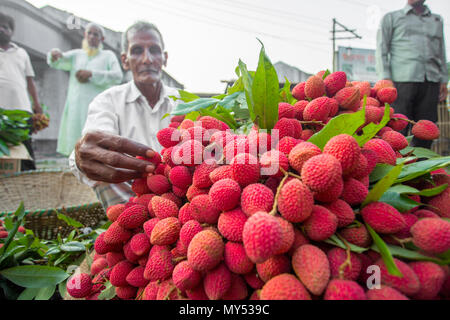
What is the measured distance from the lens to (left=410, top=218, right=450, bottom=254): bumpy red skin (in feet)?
1.25

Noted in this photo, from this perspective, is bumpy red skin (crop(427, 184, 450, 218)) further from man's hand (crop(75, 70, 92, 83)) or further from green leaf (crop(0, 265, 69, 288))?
man's hand (crop(75, 70, 92, 83))

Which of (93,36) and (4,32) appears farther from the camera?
(93,36)

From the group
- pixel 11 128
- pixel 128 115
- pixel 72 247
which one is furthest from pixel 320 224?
pixel 11 128

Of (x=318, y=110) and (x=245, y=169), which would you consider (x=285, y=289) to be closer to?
(x=245, y=169)

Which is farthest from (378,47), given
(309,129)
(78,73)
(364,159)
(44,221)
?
(78,73)

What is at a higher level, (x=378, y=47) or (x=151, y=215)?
(x=378, y=47)

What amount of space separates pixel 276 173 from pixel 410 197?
263 millimetres

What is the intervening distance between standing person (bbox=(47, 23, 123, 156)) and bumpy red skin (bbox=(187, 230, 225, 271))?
10.4ft

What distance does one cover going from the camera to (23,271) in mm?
765

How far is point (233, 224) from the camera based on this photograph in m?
0.43

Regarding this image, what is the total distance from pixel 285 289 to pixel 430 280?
0.19m

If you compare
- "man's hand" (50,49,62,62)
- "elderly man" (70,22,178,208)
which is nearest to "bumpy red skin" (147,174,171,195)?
"elderly man" (70,22,178,208)

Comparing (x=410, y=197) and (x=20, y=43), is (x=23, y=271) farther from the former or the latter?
(x=20, y=43)

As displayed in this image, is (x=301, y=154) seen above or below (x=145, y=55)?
below
